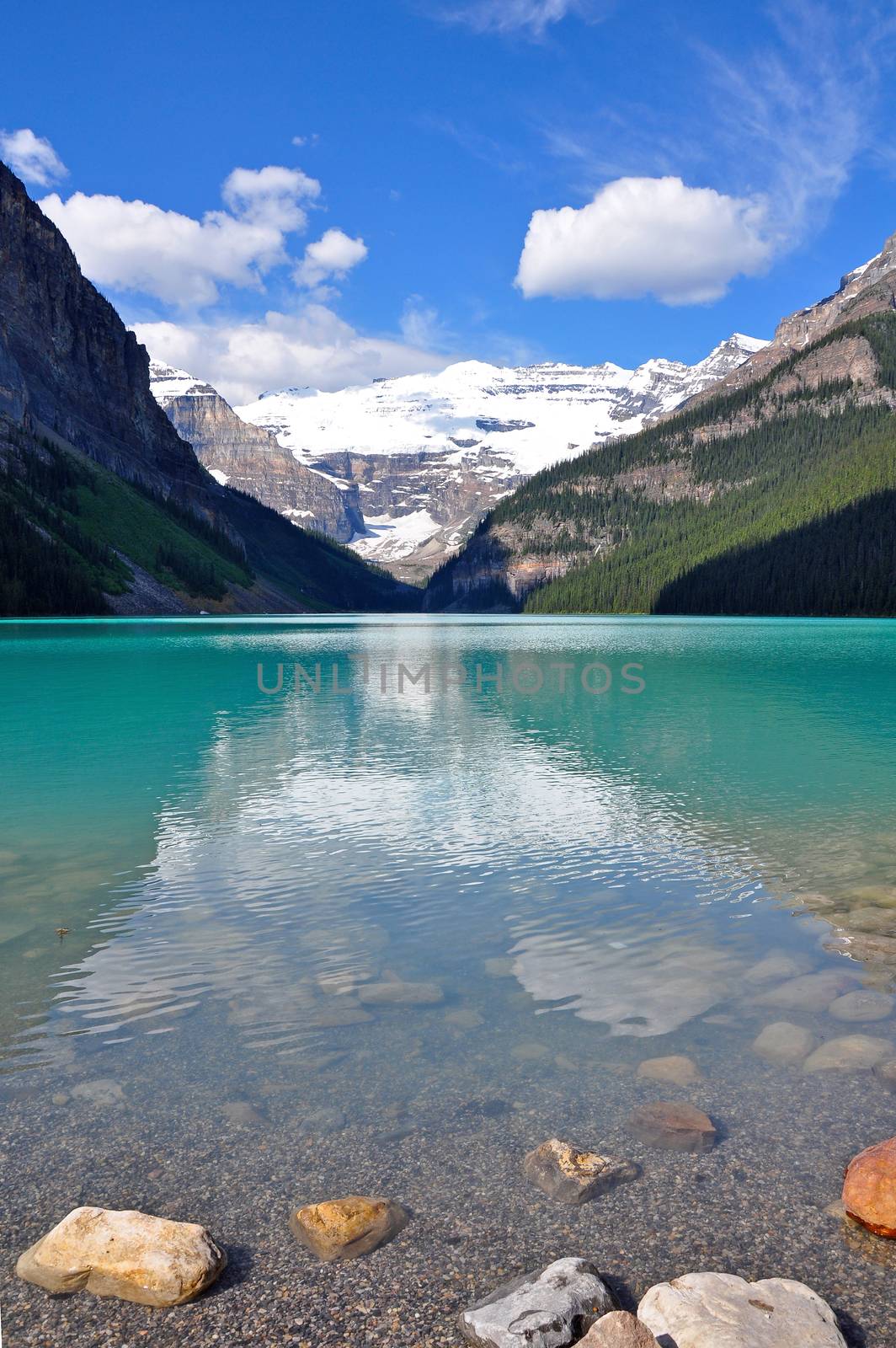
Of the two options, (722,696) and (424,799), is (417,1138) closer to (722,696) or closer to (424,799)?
(424,799)

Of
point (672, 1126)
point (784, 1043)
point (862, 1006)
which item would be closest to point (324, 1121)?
point (672, 1126)

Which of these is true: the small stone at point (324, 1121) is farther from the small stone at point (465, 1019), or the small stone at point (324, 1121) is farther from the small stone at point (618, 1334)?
the small stone at point (618, 1334)

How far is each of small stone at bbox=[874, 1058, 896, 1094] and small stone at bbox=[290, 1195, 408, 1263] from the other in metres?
4.81

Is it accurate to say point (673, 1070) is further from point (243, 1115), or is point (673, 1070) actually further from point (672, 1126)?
point (243, 1115)

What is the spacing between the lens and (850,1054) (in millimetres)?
8516

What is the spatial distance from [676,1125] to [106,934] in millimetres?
8270

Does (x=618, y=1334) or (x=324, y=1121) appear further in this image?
(x=324, y=1121)

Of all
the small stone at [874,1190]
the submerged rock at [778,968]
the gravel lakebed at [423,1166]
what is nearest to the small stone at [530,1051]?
the gravel lakebed at [423,1166]

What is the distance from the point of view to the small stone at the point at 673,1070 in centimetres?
807

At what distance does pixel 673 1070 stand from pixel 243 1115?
4.14 metres

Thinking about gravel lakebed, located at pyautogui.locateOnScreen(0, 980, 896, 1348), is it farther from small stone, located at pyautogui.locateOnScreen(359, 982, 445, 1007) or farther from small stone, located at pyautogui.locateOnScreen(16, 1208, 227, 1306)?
small stone, located at pyautogui.locateOnScreen(359, 982, 445, 1007)

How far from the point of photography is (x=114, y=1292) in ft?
17.4

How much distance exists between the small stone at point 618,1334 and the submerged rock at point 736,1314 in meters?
0.26

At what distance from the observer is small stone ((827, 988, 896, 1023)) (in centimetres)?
931
